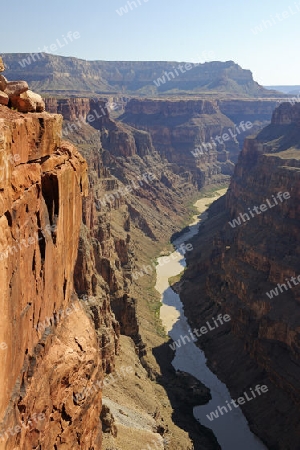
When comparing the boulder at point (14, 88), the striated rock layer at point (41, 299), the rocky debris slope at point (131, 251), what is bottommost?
the rocky debris slope at point (131, 251)

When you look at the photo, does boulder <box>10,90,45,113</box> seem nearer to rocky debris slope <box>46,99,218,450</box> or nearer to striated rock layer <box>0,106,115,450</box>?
striated rock layer <box>0,106,115,450</box>

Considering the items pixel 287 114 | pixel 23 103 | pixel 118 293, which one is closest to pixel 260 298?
pixel 118 293

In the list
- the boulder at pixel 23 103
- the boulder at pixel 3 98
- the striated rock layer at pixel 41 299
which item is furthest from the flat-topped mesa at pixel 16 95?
the striated rock layer at pixel 41 299

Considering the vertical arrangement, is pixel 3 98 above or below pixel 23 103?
above

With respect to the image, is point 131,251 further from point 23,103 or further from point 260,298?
point 23,103

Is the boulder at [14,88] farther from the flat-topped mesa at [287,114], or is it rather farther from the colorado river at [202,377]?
the flat-topped mesa at [287,114]

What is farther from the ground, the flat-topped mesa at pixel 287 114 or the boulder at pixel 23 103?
the boulder at pixel 23 103

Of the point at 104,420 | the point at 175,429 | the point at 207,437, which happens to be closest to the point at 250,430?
the point at 207,437
